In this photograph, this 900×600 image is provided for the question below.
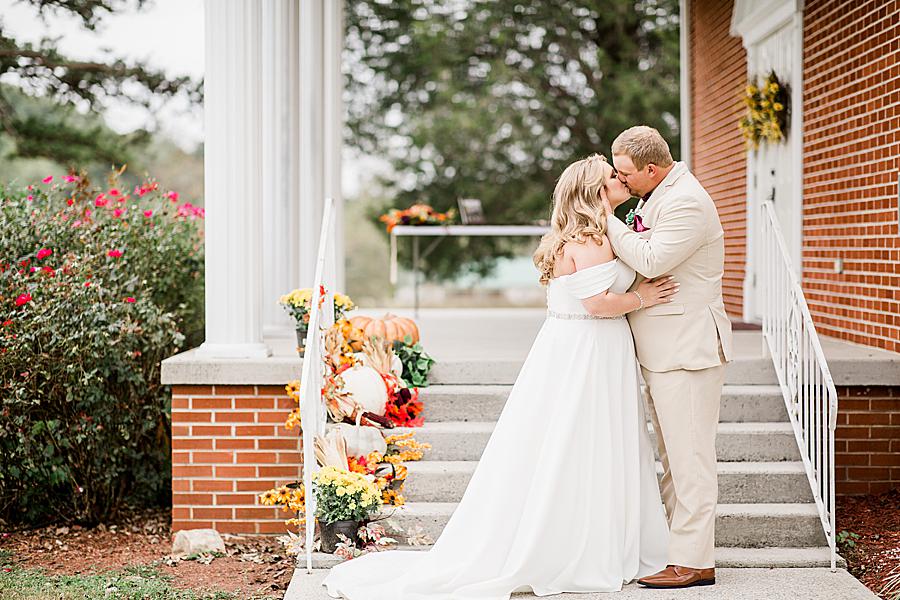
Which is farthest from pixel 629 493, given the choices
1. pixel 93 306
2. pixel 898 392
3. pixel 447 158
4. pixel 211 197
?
pixel 447 158

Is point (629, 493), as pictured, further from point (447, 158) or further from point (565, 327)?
point (447, 158)

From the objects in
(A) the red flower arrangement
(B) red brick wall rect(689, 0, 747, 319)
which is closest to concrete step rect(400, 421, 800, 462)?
(A) the red flower arrangement

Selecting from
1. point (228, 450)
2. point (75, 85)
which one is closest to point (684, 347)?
point (228, 450)

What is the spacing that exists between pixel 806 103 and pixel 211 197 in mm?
4461

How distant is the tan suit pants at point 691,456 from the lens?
14.3 feet

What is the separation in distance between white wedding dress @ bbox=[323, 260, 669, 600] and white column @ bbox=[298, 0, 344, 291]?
3.10 m

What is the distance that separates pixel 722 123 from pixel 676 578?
6.60 metres

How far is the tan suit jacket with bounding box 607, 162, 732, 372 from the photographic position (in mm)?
4262

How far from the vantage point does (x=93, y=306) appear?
5.94m

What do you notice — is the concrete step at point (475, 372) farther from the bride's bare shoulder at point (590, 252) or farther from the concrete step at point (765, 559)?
the bride's bare shoulder at point (590, 252)

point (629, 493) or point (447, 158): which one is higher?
point (447, 158)

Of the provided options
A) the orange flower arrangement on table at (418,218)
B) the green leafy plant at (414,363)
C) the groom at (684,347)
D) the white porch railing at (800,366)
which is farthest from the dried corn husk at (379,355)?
the orange flower arrangement on table at (418,218)

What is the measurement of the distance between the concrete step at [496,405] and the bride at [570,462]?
124cm

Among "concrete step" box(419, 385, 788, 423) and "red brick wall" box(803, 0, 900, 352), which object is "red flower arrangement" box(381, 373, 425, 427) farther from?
"red brick wall" box(803, 0, 900, 352)
